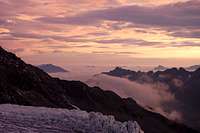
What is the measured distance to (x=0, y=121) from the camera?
34.6 m

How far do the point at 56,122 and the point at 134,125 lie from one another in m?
6.31

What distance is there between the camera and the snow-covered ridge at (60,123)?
110 feet

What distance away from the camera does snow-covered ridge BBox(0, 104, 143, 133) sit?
110 feet

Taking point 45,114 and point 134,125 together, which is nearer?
point 134,125

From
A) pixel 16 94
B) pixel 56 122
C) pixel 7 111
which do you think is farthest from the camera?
pixel 16 94

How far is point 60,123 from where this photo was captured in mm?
34969

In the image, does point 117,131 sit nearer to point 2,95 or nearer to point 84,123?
point 84,123

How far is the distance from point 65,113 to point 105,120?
4.61m

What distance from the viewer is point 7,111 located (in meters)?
37.5

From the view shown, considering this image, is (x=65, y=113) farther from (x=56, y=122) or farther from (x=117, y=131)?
(x=117, y=131)

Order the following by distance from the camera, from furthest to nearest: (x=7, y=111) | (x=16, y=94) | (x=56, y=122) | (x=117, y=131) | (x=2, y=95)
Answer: (x=16, y=94), (x=2, y=95), (x=7, y=111), (x=56, y=122), (x=117, y=131)

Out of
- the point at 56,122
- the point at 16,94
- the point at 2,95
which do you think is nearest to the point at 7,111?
the point at 56,122

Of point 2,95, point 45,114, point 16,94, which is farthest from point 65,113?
point 16,94

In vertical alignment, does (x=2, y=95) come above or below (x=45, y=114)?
below
